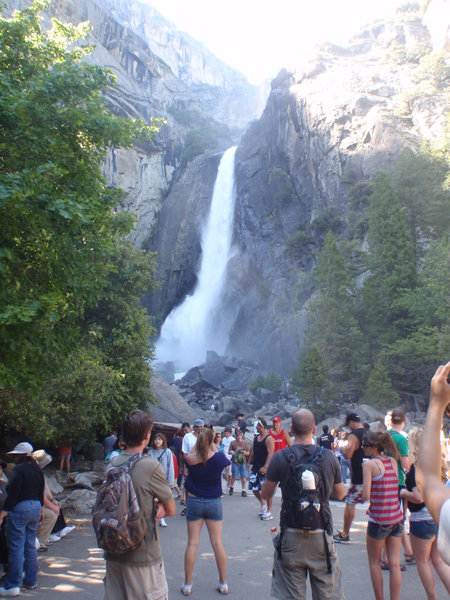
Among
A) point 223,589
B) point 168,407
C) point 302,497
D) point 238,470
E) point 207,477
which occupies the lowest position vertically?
point 238,470

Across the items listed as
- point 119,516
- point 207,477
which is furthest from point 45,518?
point 119,516

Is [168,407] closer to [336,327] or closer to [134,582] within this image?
[336,327]

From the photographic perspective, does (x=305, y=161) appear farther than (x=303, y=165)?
No

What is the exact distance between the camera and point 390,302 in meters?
28.5

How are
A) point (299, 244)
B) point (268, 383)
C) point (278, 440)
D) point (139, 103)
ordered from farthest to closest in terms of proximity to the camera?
point (139, 103)
point (299, 244)
point (268, 383)
point (278, 440)

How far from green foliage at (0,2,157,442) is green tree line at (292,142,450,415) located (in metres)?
17.0

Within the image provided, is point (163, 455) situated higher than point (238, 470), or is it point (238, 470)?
point (163, 455)

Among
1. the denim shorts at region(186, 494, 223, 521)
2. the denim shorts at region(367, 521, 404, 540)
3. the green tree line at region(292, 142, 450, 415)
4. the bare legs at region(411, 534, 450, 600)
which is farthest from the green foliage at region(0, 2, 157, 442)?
the green tree line at region(292, 142, 450, 415)

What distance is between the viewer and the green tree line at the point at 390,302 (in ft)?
82.1

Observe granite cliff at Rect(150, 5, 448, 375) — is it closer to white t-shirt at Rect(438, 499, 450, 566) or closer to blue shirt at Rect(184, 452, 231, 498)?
blue shirt at Rect(184, 452, 231, 498)

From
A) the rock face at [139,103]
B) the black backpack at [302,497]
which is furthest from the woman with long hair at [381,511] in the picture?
the rock face at [139,103]

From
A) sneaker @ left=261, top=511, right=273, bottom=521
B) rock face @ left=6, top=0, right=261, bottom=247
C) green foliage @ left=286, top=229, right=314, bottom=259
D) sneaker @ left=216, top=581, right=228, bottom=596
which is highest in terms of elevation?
rock face @ left=6, top=0, right=261, bottom=247

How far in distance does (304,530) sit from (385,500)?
1.46m

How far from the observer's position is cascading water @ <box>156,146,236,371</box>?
166ft
